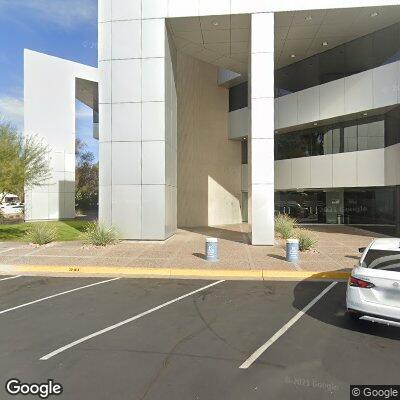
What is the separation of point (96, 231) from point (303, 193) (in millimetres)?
14530

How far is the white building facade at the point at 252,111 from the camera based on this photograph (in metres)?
15.8

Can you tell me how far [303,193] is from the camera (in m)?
23.9

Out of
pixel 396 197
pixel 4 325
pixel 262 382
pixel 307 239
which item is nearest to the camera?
pixel 262 382

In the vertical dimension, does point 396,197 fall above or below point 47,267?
above

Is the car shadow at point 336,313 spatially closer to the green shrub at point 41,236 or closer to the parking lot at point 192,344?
the parking lot at point 192,344

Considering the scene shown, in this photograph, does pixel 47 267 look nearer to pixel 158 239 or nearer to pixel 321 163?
pixel 158 239

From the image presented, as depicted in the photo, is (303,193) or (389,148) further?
(303,193)

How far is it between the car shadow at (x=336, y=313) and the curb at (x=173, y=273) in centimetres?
54

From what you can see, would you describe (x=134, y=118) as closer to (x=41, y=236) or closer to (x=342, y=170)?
(x=41, y=236)

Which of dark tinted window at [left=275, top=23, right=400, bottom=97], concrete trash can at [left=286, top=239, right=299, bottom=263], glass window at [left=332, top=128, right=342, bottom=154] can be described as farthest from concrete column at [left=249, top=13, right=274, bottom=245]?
glass window at [left=332, top=128, right=342, bottom=154]

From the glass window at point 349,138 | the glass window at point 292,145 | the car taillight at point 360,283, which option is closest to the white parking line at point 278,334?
the car taillight at point 360,283

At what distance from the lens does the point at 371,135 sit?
19.8m

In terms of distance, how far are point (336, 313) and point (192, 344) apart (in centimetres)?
310

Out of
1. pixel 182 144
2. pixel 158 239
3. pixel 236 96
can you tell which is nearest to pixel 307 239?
pixel 158 239
